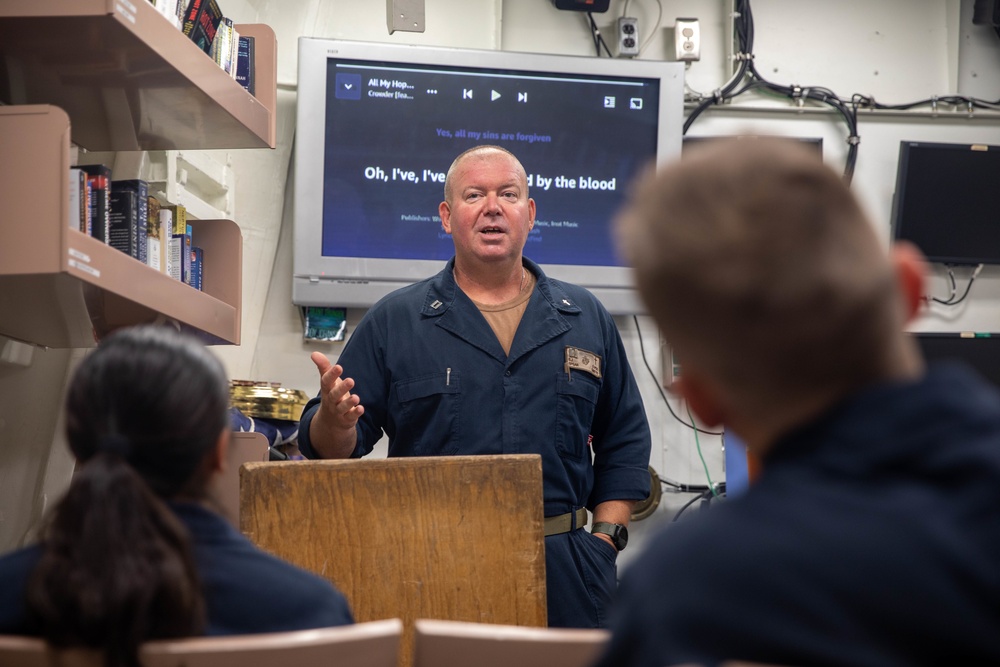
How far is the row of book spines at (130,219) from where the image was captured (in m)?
2.26

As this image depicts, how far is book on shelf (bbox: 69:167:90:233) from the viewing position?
219cm

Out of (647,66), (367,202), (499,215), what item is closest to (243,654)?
(499,215)

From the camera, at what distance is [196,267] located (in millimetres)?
3008

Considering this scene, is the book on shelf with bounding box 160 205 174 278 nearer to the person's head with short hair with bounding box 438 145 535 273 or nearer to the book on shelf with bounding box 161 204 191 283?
the book on shelf with bounding box 161 204 191 283

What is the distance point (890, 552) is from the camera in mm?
688

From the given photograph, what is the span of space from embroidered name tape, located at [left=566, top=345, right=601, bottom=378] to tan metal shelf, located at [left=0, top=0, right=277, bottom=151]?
105cm

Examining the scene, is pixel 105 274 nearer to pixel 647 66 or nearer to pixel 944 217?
pixel 647 66

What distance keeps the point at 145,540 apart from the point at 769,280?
664 millimetres

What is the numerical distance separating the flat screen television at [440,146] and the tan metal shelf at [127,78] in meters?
1.02

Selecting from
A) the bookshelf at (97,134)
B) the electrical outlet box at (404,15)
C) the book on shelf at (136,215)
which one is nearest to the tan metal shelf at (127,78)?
the bookshelf at (97,134)

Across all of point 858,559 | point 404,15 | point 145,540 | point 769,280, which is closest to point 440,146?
point 404,15

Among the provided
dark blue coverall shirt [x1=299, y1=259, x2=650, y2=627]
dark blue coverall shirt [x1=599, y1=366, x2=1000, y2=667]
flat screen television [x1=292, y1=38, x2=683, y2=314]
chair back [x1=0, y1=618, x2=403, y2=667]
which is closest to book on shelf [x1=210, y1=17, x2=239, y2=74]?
dark blue coverall shirt [x1=299, y1=259, x2=650, y2=627]

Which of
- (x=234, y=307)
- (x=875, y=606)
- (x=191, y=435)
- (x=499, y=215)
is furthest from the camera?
(x=234, y=307)

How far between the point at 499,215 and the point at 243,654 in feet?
6.15
